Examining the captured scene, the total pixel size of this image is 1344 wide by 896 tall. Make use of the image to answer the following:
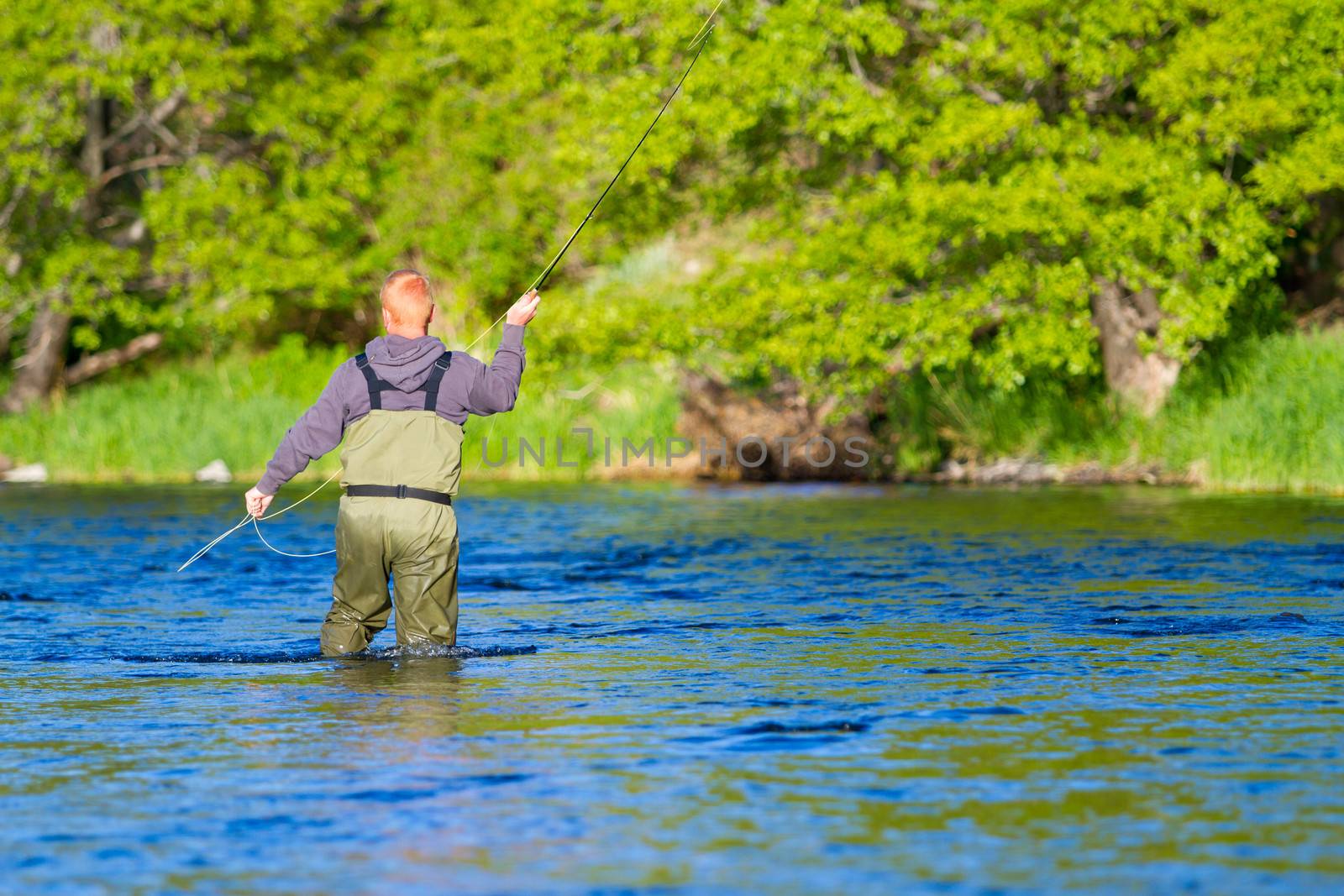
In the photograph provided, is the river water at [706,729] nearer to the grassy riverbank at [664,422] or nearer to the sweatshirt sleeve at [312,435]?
the sweatshirt sleeve at [312,435]

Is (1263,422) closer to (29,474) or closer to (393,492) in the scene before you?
(393,492)

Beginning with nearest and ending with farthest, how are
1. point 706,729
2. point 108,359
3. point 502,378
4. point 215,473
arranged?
point 706,729 → point 502,378 → point 215,473 → point 108,359

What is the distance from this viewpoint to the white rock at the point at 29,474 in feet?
88.0

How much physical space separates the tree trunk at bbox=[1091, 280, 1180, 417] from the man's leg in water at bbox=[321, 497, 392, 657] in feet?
49.9

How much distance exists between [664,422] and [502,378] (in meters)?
18.4

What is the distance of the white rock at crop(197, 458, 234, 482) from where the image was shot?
86.9 ft

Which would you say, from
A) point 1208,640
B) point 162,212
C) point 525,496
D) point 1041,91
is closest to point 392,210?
point 162,212

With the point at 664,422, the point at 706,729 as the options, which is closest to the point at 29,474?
the point at 664,422

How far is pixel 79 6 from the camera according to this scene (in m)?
27.8

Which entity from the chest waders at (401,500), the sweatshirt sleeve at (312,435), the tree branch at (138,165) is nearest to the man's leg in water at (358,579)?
the chest waders at (401,500)

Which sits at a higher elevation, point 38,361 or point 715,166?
point 715,166

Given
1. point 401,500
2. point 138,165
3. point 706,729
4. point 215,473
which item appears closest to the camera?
point 706,729

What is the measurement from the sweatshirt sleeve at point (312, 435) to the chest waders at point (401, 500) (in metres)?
0.10

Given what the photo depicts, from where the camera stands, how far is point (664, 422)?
87.6ft
